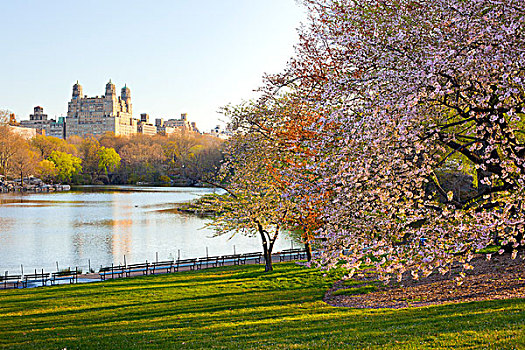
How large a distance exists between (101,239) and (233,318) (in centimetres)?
2742

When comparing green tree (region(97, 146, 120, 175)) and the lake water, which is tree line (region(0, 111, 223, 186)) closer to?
green tree (region(97, 146, 120, 175))

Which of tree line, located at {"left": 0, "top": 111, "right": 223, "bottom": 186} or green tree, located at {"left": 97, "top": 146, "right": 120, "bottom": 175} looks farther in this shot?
green tree, located at {"left": 97, "top": 146, "right": 120, "bottom": 175}

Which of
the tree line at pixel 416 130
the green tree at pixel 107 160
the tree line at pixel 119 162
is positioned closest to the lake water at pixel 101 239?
the tree line at pixel 416 130

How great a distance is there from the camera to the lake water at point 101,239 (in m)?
30.2

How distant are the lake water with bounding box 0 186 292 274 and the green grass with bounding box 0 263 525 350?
686 cm

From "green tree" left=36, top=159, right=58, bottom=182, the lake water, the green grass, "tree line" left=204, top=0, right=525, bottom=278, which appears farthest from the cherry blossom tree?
"green tree" left=36, top=159, right=58, bottom=182

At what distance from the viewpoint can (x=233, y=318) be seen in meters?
12.2

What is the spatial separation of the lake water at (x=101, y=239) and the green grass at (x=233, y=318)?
22.5ft

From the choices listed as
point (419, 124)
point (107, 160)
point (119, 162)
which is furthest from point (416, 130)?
point (119, 162)

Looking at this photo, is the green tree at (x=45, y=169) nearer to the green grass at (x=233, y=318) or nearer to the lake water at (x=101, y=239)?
the lake water at (x=101, y=239)

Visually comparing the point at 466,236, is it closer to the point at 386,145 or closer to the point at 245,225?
the point at 386,145

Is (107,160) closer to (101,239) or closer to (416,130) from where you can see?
(101,239)

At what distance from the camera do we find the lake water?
3020 centimetres

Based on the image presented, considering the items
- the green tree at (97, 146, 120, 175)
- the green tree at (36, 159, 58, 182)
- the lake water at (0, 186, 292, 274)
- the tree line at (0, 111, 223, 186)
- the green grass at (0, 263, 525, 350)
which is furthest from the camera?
the green tree at (97, 146, 120, 175)
